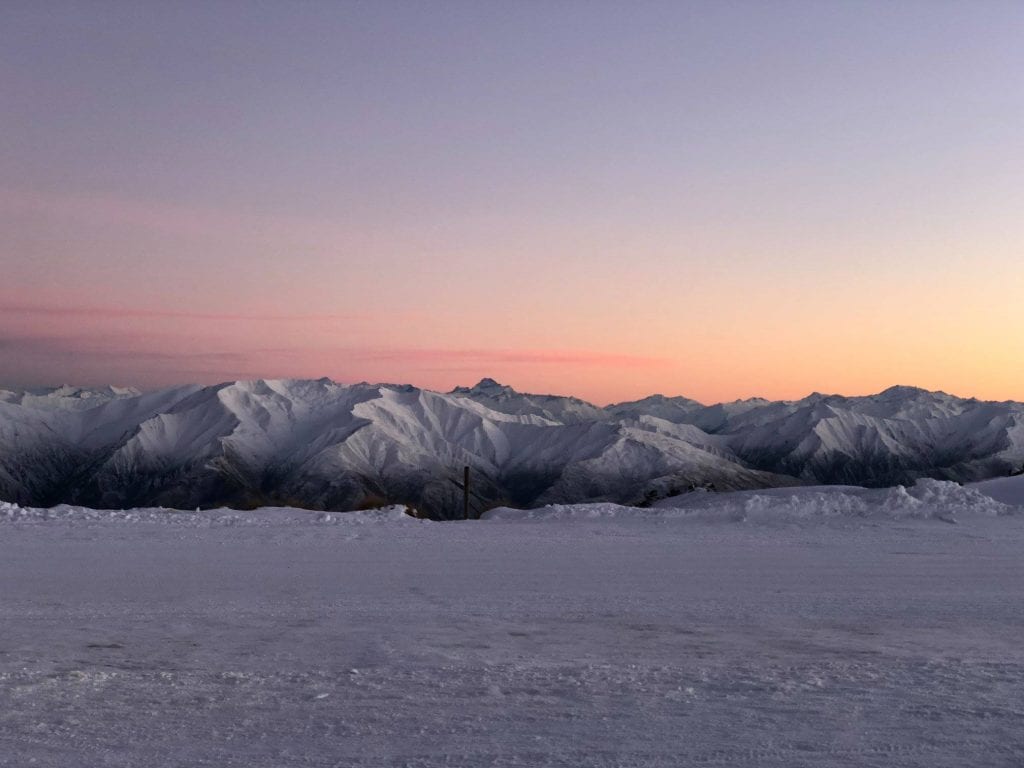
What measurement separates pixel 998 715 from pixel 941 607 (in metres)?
4.31

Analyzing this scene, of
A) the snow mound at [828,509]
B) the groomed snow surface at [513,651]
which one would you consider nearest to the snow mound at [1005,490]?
the snow mound at [828,509]

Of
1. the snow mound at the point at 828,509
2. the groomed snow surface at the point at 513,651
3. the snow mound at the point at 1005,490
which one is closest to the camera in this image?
the groomed snow surface at the point at 513,651

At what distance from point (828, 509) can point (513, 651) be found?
13.4 meters

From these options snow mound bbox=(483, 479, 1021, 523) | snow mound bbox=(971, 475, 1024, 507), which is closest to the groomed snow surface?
snow mound bbox=(483, 479, 1021, 523)

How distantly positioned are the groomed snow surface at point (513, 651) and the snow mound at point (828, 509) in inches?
113

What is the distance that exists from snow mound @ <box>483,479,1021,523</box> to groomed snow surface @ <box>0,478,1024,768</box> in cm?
286

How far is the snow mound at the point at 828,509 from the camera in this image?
63.5ft

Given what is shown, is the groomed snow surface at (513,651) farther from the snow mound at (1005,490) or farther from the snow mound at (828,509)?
the snow mound at (1005,490)

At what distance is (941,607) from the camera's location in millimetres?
10328

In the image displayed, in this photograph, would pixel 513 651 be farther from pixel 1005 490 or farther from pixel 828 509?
pixel 1005 490

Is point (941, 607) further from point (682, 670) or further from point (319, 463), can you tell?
point (319, 463)

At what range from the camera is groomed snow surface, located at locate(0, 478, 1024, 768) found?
5863 mm

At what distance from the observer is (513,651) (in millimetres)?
8227

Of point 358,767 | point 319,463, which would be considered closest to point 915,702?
point 358,767
